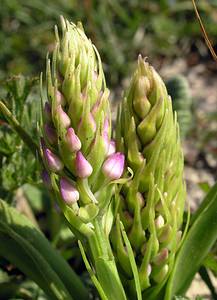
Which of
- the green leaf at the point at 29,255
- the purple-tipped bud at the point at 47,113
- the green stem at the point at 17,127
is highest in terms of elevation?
the purple-tipped bud at the point at 47,113

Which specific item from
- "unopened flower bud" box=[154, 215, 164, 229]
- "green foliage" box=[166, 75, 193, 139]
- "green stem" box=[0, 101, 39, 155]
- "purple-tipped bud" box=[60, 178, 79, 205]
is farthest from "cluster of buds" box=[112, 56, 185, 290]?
"green foliage" box=[166, 75, 193, 139]

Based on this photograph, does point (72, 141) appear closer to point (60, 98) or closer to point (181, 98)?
point (60, 98)

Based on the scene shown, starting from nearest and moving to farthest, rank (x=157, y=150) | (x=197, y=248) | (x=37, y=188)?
(x=157, y=150) < (x=197, y=248) < (x=37, y=188)

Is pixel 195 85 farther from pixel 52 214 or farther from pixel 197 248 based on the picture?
pixel 197 248

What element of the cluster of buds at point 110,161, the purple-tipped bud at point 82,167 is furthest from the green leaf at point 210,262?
the purple-tipped bud at point 82,167

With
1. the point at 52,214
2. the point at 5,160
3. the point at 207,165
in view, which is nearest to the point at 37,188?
the point at 52,214

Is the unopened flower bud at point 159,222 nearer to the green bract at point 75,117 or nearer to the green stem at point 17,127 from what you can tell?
the green bract at point 75,117

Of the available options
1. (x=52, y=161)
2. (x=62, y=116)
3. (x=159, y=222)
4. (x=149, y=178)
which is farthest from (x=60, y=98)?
(x=159, y=222)
